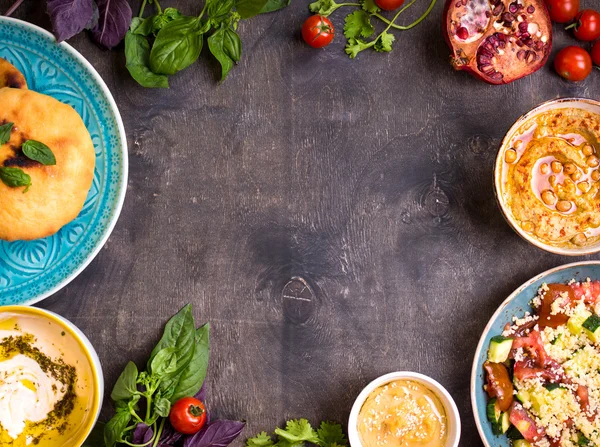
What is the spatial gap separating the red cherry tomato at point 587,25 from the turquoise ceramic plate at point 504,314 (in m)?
0.84

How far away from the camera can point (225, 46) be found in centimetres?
223

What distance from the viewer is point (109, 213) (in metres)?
2.18

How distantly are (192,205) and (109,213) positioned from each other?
297mm

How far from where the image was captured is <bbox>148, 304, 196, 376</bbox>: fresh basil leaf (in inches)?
87.4

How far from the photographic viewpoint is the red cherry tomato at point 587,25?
2307mm

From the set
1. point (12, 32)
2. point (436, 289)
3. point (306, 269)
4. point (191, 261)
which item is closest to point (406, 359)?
point (436, 289)

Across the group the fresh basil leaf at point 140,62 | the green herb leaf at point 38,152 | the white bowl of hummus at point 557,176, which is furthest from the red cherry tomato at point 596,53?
the green herb leaf at point 38,152

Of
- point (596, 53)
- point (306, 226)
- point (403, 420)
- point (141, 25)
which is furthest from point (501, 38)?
point (403, 420)

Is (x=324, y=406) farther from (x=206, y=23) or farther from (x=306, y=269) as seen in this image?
(x=206, y=23)

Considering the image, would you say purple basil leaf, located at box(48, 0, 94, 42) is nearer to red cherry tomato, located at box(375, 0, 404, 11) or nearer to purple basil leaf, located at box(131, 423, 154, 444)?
red cherry tomato, located at box(375, 0, 404, 11)

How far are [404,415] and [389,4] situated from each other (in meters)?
1.46

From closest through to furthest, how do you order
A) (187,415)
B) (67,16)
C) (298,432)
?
(67,16)
(187,415)
(298,432)

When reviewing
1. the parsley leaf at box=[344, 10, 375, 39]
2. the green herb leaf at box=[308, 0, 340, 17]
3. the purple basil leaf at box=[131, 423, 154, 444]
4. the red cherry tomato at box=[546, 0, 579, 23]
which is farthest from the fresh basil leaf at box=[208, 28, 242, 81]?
the purple basil leaf at box=[131, 423, 154, 444]

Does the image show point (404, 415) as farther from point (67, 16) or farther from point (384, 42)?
point (67, 16)
